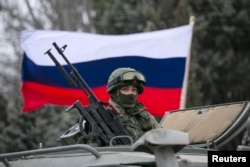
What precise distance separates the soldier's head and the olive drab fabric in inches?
2.0

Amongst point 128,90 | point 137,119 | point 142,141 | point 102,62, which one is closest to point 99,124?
point 137,119

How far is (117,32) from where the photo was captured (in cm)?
1964

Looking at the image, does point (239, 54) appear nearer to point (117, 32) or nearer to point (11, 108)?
point (117, 32)

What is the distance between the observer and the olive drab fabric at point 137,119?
4.82m

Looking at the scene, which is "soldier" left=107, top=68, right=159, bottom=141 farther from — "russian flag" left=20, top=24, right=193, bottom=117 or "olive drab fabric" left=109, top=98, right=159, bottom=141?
"russian flag" left=20, top=24, right=193, bottom=117

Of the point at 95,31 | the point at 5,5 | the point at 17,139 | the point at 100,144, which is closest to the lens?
the point at 100,144

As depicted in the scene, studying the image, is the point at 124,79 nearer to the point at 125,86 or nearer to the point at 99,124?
the point at 125,86

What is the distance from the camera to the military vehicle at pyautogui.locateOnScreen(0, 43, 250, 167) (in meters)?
3.09

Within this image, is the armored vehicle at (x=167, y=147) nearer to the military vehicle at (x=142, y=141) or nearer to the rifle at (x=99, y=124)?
the military vehicle at (x=142, y=141)

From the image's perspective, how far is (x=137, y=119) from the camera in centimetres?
492

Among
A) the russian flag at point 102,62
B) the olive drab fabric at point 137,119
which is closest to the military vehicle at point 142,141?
the olive drab fabric at point 137,119

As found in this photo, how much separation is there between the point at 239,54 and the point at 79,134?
48.5 ft

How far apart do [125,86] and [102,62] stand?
515 centimetres

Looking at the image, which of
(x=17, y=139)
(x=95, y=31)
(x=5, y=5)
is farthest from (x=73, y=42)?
(x=5, y=5)
